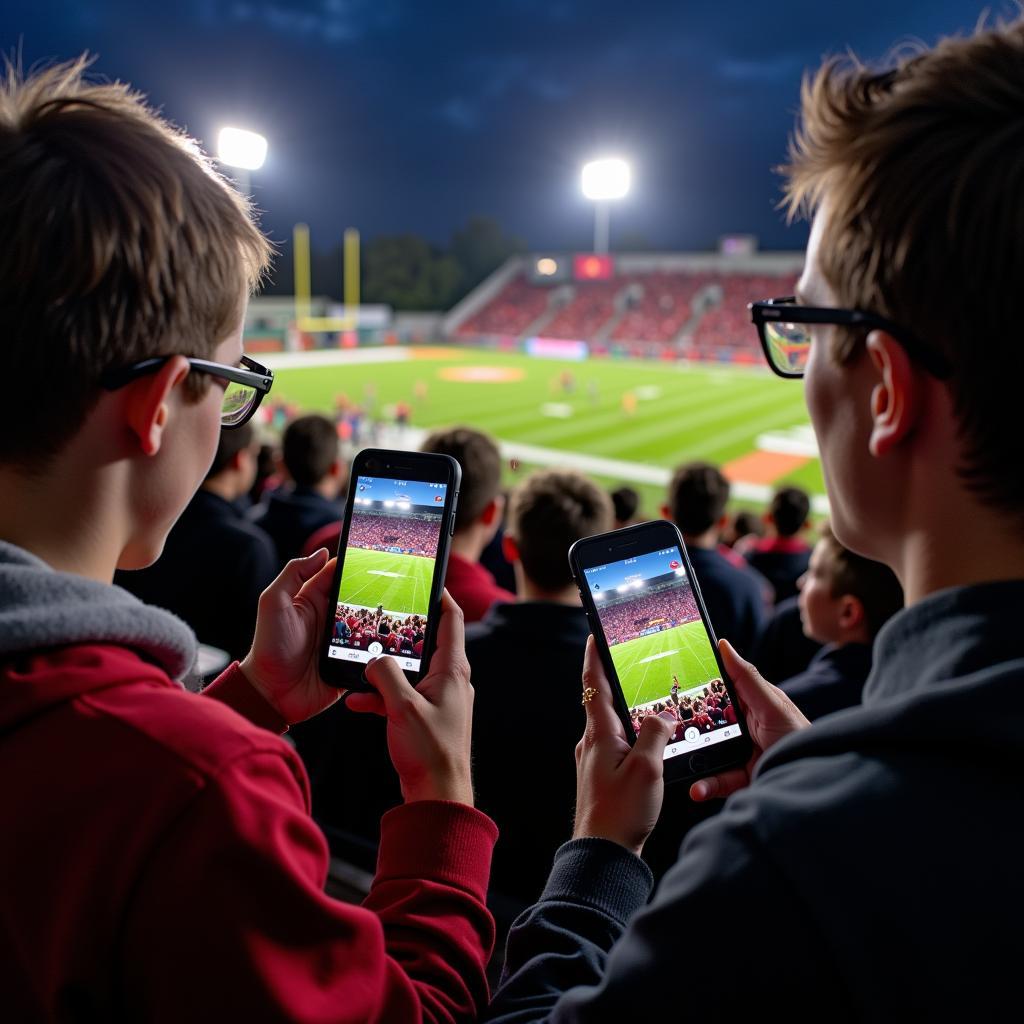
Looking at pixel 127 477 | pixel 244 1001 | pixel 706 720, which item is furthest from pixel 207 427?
pixel 706 720

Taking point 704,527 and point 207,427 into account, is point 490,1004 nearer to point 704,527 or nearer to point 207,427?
point 207,427

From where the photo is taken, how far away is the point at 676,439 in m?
20.6

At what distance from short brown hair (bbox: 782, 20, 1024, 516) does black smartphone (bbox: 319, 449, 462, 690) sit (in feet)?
3.84

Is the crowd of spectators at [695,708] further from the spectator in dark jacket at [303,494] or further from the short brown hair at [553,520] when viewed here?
the spectator in dark jacket at [303,494]

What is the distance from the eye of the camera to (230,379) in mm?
1434

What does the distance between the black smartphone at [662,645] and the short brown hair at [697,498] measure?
405 cm

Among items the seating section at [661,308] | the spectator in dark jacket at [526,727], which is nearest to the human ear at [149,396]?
the spectator in dark jacket at [526,727]

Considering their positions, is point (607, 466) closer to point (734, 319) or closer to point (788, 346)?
point (788, 346)

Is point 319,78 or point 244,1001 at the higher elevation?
point 319,78

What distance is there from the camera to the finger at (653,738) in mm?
1562

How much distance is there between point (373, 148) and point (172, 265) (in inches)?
3570

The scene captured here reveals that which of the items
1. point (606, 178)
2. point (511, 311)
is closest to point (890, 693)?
point (606, 178)

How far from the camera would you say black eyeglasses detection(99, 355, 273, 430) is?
1.26m

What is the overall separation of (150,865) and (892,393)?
3.76 ft
